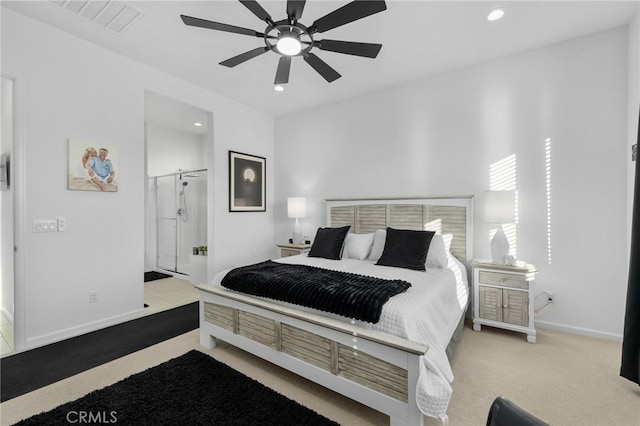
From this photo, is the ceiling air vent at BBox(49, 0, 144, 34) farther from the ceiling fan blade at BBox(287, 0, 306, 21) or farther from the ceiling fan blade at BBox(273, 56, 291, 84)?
the ceiling fan blade at BBox(287, 0, 306, 21)

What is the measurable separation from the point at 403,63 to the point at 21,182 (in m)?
3.98

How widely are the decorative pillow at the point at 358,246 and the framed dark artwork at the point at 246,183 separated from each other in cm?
194

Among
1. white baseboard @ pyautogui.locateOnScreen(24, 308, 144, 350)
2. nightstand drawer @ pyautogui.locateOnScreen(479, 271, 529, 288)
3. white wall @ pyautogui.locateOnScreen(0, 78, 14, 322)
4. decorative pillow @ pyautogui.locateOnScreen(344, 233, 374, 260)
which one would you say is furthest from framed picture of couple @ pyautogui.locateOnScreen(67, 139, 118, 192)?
nightstand drawer @ pyautogui.locateOnScreen(479, 271, 529, 288)

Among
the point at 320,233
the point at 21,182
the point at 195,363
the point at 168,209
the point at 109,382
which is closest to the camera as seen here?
the point at 109,382

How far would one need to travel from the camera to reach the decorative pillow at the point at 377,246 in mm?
3254

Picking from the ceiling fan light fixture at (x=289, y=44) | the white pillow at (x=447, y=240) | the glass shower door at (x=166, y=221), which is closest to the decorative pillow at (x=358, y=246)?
the white pillow at (x=447, y=240)

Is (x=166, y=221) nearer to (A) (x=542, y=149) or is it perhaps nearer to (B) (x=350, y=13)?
(B) (x=350, y=13)

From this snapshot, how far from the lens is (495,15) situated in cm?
244

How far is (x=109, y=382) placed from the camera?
204cm

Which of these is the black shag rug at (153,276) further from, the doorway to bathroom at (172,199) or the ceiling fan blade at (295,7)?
the ceiling fan blade at (295,7)

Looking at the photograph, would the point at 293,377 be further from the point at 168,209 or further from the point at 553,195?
the point at 168,209

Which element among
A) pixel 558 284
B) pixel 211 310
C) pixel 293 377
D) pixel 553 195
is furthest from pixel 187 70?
pixel 558 284

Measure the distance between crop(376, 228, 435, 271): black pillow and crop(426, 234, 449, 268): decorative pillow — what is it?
7 cm

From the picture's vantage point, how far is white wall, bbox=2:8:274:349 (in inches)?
99.6
